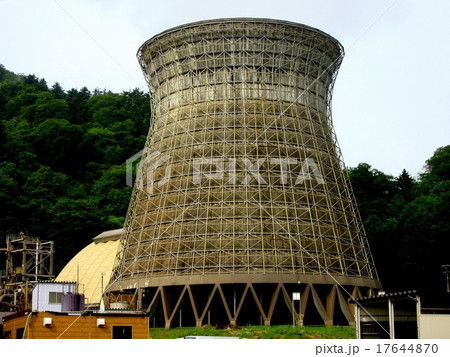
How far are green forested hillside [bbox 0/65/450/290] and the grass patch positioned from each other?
24.1 meters

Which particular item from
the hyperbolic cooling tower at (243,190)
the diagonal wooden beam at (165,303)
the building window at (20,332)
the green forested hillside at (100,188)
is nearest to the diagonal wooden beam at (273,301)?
the hyperbolic cooling tower at (243,190)

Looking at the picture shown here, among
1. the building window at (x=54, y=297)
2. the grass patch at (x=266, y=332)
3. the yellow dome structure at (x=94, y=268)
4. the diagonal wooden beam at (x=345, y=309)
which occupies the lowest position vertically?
the grass patch at (x=266, y=332)

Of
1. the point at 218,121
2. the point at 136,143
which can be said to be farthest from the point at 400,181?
the point at 218,121

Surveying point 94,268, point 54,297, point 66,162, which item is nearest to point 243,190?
point 54,297

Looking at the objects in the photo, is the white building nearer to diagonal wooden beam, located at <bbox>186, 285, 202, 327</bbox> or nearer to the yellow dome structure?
diagonal wooden beam, located at <bbox>186, 285, 202, 327</bbox>

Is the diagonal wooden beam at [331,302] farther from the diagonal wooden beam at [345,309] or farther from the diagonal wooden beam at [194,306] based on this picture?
the diagonal wooden beam at [194,306]

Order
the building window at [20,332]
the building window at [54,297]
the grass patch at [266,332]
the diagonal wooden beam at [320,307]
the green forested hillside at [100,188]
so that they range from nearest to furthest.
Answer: the building window at [20,332] → the grass patch at [266,332] → the building window at [54,297] → the diagonal wooden beam at [320,307] → the green forested hillside at [100,188]

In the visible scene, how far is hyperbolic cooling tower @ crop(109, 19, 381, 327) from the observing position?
57656mm

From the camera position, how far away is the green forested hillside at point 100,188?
7662cm

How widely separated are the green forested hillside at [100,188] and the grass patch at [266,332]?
79.1 ft

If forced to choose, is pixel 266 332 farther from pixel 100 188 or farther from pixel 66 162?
pixel 66 162

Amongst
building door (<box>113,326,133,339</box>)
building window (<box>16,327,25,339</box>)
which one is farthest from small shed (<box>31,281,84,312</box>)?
building door (<box>113,326,133,339</box>)

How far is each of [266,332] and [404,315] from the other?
10759mm

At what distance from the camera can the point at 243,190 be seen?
59938mm
